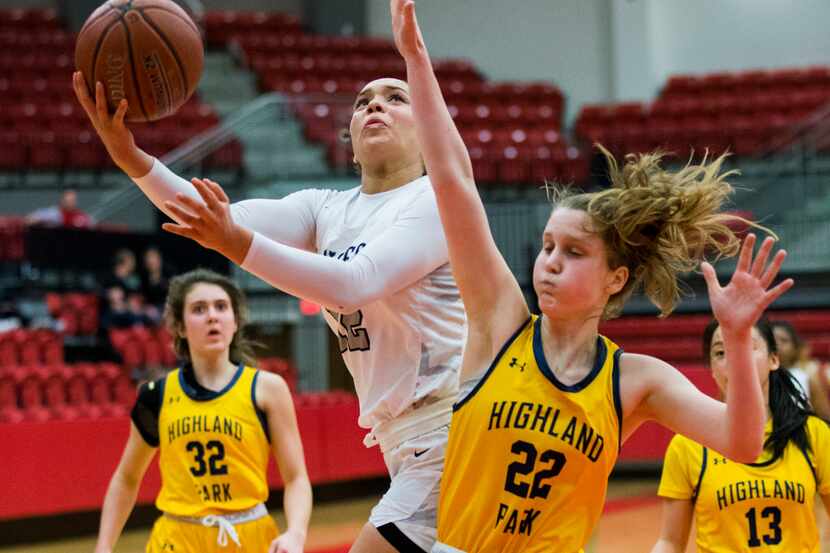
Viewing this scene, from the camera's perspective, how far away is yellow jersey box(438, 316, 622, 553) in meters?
2.44

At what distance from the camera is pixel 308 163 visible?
1360 centimetres

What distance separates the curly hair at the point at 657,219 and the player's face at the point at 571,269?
1.0 inches

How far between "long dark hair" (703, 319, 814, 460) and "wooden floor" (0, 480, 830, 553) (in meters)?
3.51

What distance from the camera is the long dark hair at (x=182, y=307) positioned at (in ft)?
15.1

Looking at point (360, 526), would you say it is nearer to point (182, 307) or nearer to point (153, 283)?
point (153, 283)

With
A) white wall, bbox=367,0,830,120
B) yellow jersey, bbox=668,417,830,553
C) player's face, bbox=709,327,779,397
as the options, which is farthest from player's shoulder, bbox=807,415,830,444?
white wall, bbox=367,0,830,120

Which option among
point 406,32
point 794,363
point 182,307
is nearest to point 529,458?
point 406,32

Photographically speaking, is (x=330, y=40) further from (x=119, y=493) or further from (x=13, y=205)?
(x=119, y=493)

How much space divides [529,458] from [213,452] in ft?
6.85

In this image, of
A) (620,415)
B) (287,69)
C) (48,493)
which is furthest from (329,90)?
(620,415)

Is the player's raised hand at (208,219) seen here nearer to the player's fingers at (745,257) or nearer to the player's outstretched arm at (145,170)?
the player's outstretched arm at (145,170)

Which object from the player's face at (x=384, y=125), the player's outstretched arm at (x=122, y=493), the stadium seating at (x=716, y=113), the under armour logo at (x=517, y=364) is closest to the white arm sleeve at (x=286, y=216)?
the player's face at (x=384, y=125)

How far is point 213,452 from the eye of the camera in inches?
168

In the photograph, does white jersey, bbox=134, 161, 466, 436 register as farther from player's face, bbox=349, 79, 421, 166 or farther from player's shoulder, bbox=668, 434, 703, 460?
player's shoulder, bbox=668, 434, 703, 460
